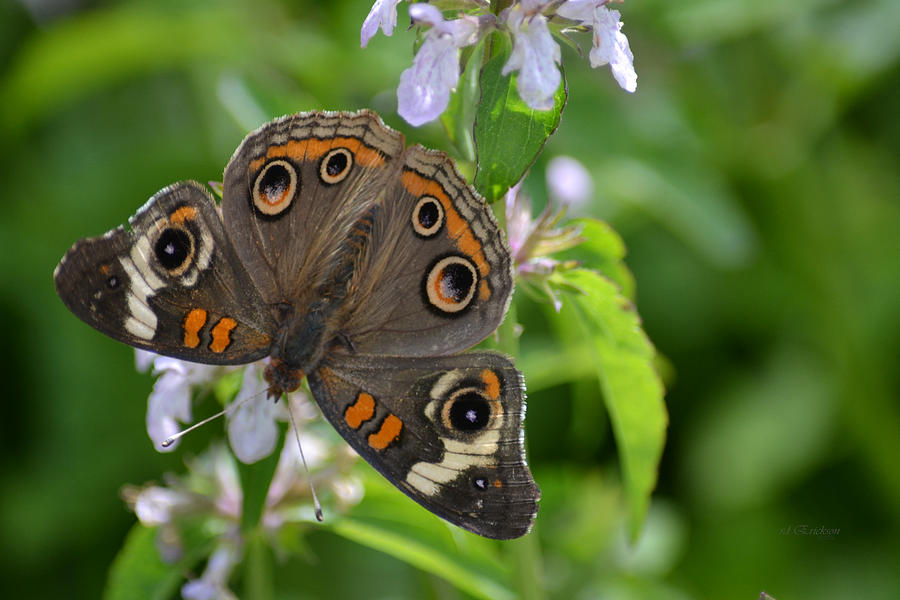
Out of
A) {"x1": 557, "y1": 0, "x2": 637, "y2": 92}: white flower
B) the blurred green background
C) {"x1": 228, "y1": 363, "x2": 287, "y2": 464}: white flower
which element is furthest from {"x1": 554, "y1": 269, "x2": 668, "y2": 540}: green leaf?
the blurred green background

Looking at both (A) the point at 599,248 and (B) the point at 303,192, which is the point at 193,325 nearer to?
(B) the point at 303,192

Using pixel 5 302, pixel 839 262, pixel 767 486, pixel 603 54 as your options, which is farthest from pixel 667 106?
pixel 5 302

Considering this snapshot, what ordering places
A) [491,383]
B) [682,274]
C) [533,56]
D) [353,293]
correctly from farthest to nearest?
[682,274] → [353,293] → [491,383] → [533,56]

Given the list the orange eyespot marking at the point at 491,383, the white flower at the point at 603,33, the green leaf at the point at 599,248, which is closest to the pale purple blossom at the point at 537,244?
the green leaf at the point at 599,248

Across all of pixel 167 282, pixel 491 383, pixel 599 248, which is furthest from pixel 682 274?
pixel 167 282

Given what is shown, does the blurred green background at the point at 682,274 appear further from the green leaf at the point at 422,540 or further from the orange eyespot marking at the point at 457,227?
the orange eyespot marking at the point at 457,227

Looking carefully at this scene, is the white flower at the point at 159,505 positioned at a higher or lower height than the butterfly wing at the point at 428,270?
lower
